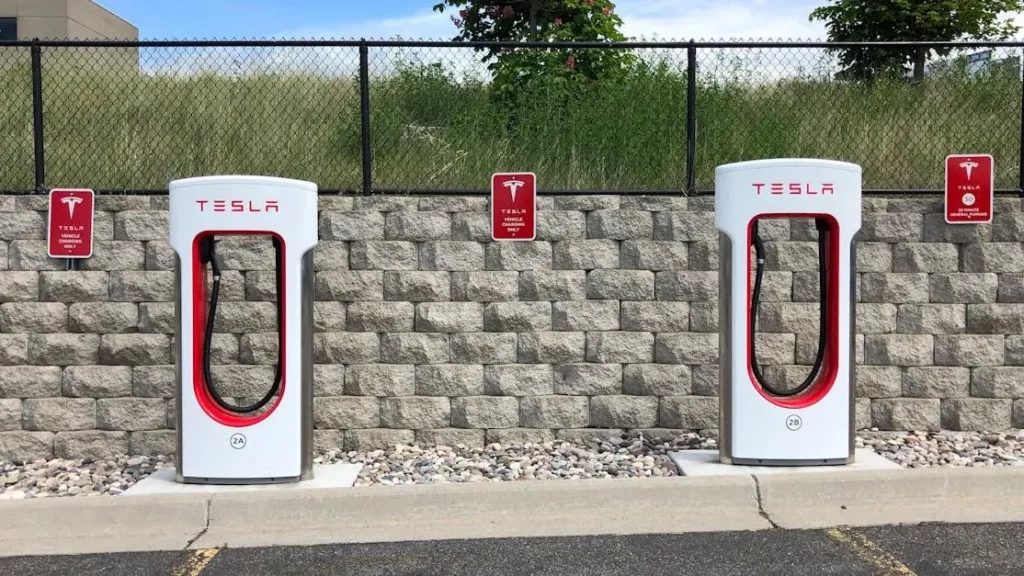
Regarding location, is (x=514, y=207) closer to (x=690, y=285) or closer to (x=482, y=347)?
(x=482, y=347)

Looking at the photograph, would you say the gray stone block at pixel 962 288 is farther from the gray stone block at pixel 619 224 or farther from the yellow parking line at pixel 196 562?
the yellow parking line at pixel 196 562

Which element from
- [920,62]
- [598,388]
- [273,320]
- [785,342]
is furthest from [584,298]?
[920,62]

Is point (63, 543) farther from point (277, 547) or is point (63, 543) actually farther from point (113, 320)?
point (113, 320)

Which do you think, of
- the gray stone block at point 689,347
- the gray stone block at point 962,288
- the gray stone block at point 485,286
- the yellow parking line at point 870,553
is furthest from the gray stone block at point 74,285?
the gray stone block at point 962,288

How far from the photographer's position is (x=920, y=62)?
25.1ft

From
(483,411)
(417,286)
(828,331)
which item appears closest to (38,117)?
(417,286)

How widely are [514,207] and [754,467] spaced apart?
2.39m

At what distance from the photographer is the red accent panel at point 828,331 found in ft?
16.7

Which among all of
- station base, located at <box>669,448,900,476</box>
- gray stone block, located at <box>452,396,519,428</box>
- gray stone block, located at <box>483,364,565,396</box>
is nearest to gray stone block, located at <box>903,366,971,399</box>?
station base, located at <box>669,448,900,476</box>

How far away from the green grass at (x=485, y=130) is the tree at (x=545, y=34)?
0.21m

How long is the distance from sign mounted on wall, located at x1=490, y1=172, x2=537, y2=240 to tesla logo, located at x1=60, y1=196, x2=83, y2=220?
9.50 ft

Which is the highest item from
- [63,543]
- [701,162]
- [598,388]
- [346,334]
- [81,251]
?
[701,162]

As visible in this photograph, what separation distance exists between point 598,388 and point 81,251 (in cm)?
375

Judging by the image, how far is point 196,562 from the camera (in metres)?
4.06
